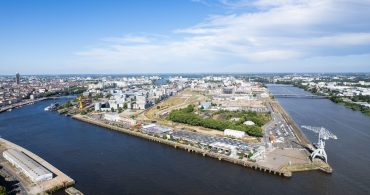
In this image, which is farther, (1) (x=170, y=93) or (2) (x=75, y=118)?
(1) (x=170, y=93)

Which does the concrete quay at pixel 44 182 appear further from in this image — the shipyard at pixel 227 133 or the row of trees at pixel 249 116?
the row of trees at pixel 249 116

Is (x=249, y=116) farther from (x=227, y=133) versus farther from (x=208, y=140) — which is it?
(x=208, y=140)

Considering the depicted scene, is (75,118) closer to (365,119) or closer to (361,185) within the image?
(361,185)

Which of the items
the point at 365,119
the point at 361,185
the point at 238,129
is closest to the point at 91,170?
the point at 238,129

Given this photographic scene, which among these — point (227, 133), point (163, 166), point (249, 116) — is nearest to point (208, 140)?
point (227, 133)

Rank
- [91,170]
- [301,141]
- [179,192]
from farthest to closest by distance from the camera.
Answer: [301,141] → [91,170] → [179,192]

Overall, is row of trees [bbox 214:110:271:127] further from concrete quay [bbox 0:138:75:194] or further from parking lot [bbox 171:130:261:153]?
concrete quay [bbox 0:138:75:194]

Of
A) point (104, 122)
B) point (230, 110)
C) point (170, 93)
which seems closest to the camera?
point (104, 122)
